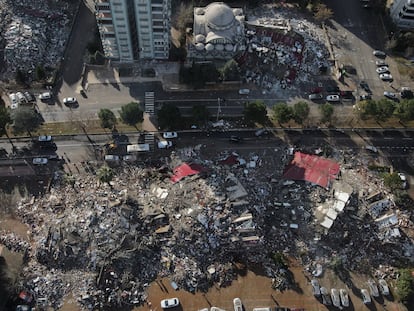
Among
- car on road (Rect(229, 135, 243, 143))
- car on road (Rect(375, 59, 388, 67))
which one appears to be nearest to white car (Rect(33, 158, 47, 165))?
car on road (Rect(229, 135, 243, 143))

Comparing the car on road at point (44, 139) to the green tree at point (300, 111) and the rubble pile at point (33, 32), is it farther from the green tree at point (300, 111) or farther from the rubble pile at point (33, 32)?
the green tree at point (300, 111)

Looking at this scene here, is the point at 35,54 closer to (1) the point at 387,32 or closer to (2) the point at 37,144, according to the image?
(2) the point at 37,144

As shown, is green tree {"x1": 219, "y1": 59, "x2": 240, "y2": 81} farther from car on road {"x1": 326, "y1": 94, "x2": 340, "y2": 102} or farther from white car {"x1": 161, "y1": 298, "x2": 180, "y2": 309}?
white car {"x1": 161, "y1": 298, "x2": 180, "y2": 309}

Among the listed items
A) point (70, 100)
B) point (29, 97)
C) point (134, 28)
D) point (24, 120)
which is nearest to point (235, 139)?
point (134, 28)

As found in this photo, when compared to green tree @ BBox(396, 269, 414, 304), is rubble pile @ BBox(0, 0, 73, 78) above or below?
above

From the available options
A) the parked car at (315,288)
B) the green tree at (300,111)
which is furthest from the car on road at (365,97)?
the parked car at (315,288)

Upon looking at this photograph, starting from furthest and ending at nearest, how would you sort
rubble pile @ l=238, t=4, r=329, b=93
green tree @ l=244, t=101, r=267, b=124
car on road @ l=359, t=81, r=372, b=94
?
1. rubble pile @ l=238, t=4, r=329, b=93
2. car on road @ l=359, t=81, r=372, b=94
3. green tree @ l=244, t=101, r=267, b=124
